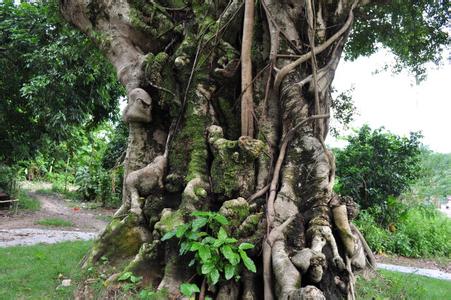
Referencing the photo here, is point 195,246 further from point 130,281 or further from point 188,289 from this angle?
point 130,281

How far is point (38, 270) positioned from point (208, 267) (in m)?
2.40

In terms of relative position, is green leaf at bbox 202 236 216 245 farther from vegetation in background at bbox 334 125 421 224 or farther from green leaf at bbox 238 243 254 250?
vegetation in background at bbox 334 125 421 224

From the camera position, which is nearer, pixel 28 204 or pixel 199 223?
pixel 199 223

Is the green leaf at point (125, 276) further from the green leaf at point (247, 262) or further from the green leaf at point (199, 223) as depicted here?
the green leaf at point (247, 262)

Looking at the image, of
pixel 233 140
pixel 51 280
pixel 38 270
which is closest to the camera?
pixel 51 280

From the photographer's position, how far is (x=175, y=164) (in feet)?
13.0

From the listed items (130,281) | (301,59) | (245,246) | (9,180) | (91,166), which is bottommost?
(130,281)

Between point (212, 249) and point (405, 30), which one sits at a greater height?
point (405, 30)

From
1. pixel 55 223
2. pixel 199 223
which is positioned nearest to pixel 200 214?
pixel 199 223

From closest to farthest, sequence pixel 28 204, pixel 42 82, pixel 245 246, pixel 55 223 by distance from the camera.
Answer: pixel 245 246 < pixel 42 82 < pixel 55 223 < pixel 28 204

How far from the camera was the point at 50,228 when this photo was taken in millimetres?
9023

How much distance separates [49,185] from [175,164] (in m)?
17.7

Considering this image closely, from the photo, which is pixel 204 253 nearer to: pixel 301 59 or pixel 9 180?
pixel 301 59

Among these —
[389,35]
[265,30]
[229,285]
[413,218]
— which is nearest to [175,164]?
[229,285]
